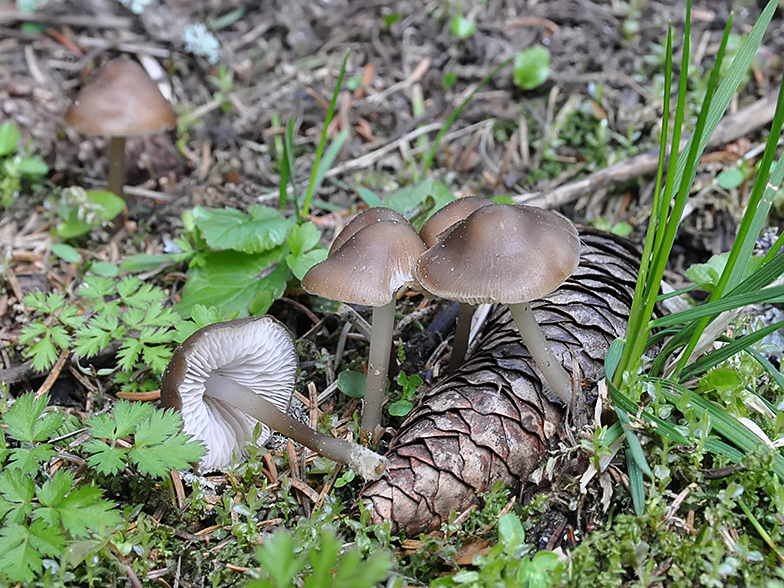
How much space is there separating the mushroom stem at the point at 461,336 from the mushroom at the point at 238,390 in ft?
1.96

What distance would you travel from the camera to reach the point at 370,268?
2209 millimetres

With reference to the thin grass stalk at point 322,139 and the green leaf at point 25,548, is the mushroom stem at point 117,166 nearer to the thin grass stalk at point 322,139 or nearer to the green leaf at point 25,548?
the thin grass stalk at point 322,139

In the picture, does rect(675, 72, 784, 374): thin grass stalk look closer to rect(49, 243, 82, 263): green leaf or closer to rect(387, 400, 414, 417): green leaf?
rect(387, 400, 414, 417): green leaf

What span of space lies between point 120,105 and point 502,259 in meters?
2.86

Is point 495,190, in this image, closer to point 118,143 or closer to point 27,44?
point 118,143

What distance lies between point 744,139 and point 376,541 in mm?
3360

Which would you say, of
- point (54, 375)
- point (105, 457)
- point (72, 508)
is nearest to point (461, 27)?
point (54, 375)

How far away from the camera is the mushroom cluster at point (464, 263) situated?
6.79ft

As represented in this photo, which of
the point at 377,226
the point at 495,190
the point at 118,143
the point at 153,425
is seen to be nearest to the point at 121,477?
the point at 153,425

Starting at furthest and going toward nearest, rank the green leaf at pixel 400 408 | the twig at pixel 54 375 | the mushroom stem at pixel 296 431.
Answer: the twig at pixel 54 375
the green leaf at pixel 400 408
the mushroom stem at pixel 296 431

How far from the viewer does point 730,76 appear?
84.0 inches

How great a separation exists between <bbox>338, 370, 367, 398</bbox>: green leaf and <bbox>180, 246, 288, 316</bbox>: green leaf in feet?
1.81

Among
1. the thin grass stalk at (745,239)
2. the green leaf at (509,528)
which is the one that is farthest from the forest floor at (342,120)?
the thin grass stalk at (745,239)

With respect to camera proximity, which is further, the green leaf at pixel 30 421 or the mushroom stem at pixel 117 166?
the mushroom stem at pixel 117 166
